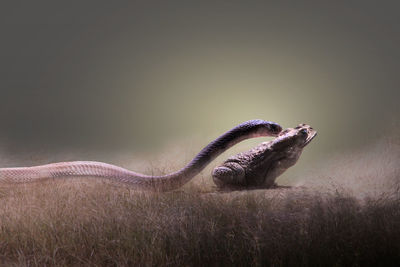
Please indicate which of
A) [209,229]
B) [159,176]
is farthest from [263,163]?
[209,229]

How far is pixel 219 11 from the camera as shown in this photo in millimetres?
4480

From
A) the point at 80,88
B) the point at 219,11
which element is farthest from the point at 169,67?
the point at 80,88

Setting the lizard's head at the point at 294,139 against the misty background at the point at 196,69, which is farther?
the misty background at the point at 196,69

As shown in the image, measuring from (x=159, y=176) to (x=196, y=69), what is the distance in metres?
1.54

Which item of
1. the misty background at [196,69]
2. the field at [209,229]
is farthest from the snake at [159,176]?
the misty background at [196,69]

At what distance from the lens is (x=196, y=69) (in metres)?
4.58

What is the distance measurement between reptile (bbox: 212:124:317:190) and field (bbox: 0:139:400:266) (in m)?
0.55

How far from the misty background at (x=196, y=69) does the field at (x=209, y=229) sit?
69.3 inches

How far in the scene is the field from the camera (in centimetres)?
187

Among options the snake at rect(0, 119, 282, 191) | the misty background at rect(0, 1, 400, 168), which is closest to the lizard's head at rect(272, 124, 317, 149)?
the snake at rect(0, 119, 282, 191)

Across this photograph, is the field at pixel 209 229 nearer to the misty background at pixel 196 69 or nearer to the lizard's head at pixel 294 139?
the lizard's head at pixel 294 139

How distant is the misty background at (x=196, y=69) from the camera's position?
433 cm

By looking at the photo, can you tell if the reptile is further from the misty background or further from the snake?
the misty background

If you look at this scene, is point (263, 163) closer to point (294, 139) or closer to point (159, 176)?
point (294, 139)
